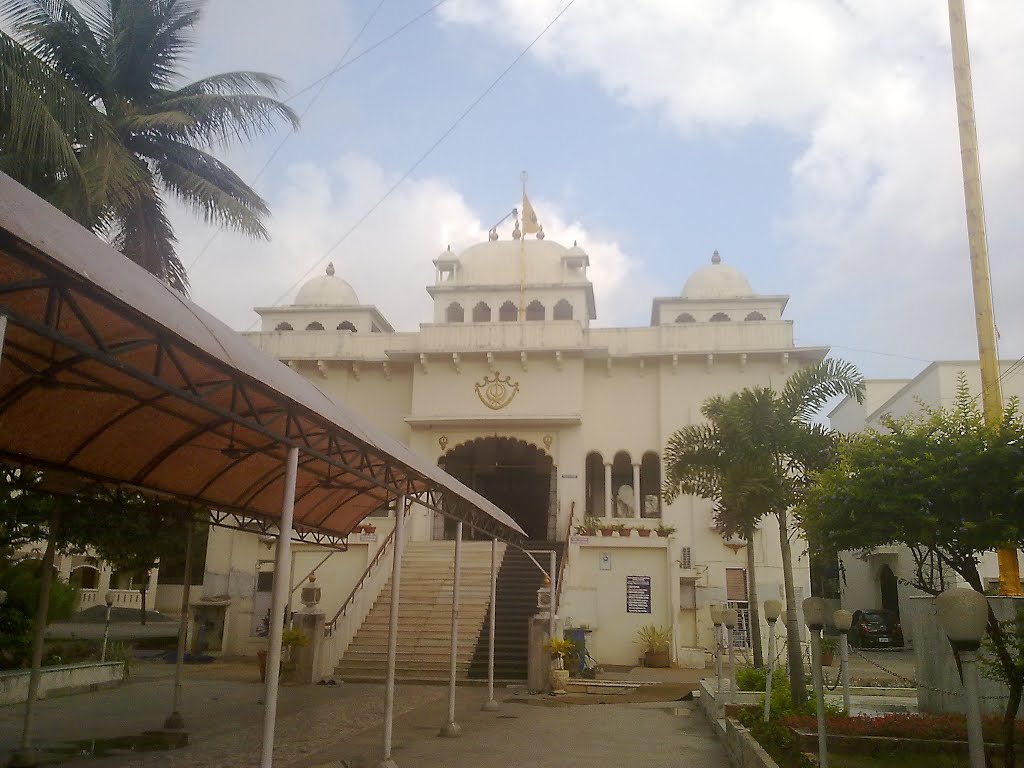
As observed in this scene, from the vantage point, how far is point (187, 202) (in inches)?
629

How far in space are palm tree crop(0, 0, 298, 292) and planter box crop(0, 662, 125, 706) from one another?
7190 millimetres

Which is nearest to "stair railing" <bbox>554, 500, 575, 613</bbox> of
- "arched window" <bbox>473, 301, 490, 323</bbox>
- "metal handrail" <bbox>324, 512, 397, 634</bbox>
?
"metal handrail" <bbox>324, 512, 397, 634</bbox>

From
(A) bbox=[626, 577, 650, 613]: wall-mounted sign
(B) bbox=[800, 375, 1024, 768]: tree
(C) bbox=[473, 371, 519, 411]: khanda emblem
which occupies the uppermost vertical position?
(C) bbox=[473, 371, 519, 411]: khanda emblem

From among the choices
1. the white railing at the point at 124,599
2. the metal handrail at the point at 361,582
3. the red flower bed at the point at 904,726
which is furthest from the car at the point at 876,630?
the white railing at the point at 124,599

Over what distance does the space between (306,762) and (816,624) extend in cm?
548

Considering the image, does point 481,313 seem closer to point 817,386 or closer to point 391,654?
point 817,386

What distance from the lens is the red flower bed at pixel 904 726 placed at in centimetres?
947

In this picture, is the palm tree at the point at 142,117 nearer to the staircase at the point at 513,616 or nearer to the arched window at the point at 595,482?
the staircase at the point at 513,616

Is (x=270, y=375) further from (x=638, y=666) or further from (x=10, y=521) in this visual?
(x=638, y=666)

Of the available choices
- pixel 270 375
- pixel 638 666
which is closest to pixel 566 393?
pixel 638 666

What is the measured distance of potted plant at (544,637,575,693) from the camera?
15.6 metres

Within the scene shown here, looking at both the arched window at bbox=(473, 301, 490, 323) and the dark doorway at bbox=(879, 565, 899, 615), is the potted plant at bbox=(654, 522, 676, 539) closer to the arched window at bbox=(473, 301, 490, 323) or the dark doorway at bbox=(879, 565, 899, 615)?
the arched window at bbox=(473, 301, 490, 323)

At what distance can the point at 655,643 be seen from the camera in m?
20.1

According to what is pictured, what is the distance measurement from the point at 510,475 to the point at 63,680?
52.4ft
